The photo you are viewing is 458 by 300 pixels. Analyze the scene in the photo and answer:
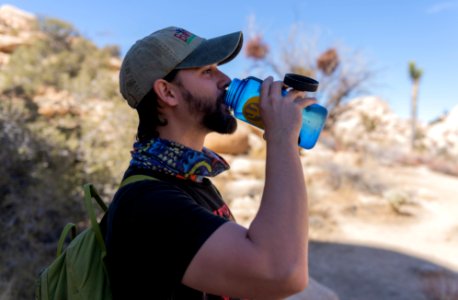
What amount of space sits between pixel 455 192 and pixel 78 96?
1080 centimetres

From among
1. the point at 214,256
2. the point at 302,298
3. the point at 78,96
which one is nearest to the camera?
the point at 214,256

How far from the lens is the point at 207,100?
1210mm

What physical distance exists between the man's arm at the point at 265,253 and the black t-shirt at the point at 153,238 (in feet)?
0.12

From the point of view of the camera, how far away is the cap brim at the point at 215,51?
120 centimetres

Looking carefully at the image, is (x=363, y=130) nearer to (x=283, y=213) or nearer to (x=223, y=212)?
(x=223, y=212)

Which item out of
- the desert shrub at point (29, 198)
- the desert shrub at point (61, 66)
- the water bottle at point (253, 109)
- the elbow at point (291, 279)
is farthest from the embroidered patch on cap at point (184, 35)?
the desert shrub at point (61, 66)

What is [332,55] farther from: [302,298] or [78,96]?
[302,298]

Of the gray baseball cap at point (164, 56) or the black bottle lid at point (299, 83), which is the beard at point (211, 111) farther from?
the black bottle lid at point (299, 83)

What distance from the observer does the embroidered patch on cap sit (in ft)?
4.10

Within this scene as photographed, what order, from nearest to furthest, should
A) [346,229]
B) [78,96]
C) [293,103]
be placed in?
1. [293,103]
2. [346,229]
3. [78,96]

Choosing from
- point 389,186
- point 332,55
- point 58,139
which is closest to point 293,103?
point 58,139

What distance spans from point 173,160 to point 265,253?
0.47 metres

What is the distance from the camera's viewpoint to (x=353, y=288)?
479cm

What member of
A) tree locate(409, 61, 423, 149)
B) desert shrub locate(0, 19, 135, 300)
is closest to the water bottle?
desert shrub locate(0, 19, 135, 300)
